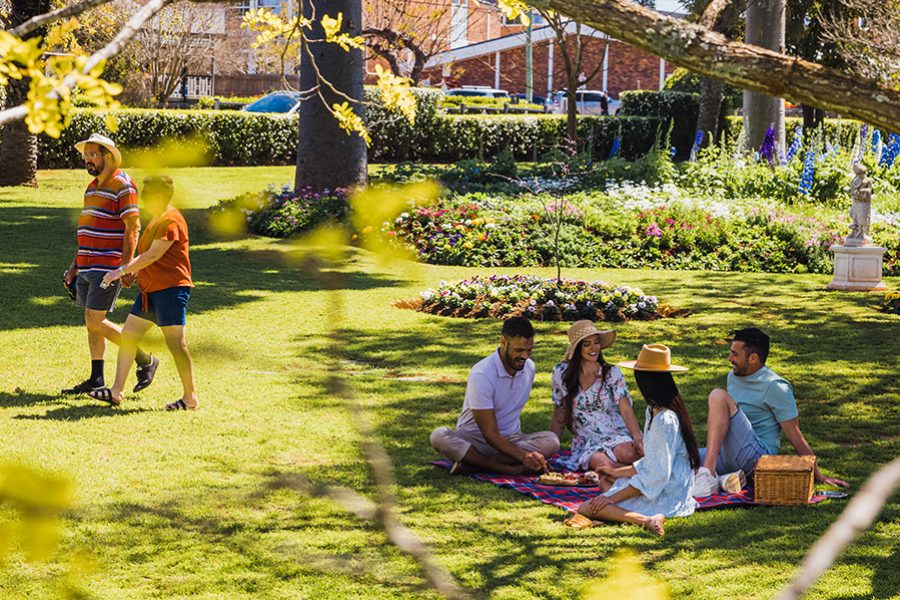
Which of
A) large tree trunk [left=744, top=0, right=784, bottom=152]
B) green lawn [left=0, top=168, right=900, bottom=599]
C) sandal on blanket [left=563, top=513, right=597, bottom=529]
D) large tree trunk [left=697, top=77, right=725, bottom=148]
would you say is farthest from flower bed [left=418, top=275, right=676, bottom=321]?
large tree trunk [left=697, top=77, right=725, bottom=148]

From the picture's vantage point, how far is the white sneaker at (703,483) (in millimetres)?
6406

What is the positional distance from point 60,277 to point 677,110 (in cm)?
2293

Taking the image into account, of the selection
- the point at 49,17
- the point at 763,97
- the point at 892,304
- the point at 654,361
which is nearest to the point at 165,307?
the point at 654,361

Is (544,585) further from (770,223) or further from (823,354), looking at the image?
(770,223)

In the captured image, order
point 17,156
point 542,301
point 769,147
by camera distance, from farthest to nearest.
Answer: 1. point 769,147
2. point 17,156
3. point 542,301

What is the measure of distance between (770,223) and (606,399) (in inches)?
396

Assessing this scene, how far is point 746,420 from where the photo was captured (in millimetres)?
6832

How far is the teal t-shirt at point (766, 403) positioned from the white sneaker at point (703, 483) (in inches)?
22.3

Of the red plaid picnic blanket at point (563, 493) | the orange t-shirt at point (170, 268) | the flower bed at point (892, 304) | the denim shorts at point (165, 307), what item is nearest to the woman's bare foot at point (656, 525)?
the red plaid picnic blanket at point (563, 493)

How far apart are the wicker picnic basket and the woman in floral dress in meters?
0.85

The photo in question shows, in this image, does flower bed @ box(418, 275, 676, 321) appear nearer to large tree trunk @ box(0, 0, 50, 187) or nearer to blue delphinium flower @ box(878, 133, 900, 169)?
blue delphinium flower @ box(878, 133, 900, 169)

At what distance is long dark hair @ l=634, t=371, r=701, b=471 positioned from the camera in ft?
20.7

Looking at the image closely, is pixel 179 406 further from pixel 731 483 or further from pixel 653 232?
pixel 653 232

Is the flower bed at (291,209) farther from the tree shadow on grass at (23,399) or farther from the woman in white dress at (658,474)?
the woman in white dress at (658,474)
